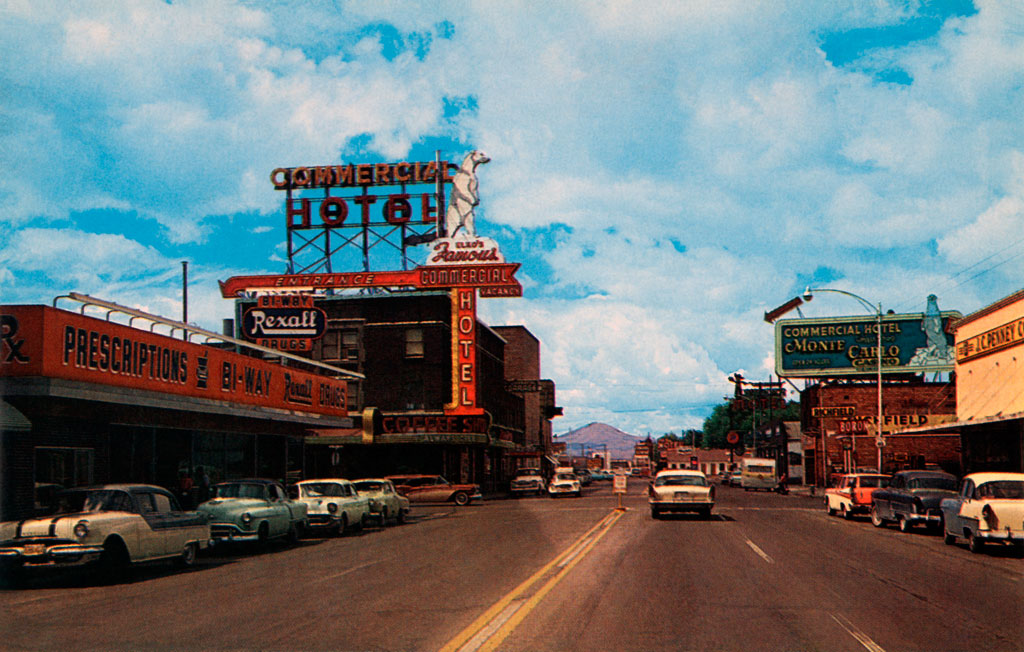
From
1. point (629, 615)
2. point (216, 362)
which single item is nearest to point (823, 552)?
point (629, 615)

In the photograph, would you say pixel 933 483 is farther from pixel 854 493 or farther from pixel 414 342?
pixel 414 342

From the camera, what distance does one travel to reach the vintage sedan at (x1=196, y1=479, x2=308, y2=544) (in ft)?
65.7

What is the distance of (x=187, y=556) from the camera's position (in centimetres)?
1767

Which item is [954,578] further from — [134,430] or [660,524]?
[134,430]

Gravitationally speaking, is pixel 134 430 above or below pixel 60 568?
above

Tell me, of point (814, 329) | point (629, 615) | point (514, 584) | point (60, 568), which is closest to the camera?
point (629, 615)

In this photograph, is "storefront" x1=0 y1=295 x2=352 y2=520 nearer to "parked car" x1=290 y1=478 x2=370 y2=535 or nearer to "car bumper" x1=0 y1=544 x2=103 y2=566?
"parked car" x1=290 y1=478 x2=370 y2=535

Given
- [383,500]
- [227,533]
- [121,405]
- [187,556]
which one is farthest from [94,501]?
[383,500]

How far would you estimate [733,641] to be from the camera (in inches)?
369

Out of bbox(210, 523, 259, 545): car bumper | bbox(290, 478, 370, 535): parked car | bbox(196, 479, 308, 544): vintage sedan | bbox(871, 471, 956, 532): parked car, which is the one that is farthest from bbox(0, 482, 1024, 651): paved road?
bbox(871, 471, 956, 532): parked car

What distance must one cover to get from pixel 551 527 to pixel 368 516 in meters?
5.67

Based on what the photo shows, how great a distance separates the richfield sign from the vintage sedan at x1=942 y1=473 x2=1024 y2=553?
178 ft

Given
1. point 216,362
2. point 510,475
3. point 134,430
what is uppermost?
point 216,362

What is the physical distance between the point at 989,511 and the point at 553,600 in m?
11.6
